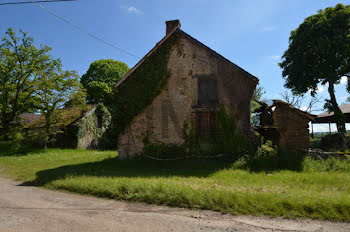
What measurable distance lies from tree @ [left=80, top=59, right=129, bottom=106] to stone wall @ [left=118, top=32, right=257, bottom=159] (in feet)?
70.9

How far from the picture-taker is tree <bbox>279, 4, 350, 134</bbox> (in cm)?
2134

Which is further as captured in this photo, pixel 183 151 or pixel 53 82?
pixel 53 82

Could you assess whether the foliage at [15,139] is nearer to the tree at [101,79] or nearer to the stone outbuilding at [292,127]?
the tree at [101,79]

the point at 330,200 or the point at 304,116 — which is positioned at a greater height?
the point at 304,116

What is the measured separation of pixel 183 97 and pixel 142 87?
245cm

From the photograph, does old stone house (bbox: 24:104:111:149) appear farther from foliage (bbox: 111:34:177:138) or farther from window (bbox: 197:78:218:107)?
window (bbox: 197:78:218:107)

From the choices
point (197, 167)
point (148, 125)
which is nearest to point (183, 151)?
point (197, 167)

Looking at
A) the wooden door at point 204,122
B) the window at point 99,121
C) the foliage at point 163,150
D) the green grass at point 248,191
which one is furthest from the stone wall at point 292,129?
the window at point 99,121

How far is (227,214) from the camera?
4.55 m

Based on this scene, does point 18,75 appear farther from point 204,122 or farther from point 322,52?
point 322,52

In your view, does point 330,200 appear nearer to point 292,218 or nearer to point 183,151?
point 292,218

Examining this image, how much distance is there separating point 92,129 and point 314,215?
23189 millimetres

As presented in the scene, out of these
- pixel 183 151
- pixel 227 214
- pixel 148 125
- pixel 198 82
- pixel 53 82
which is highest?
pixel 53 82

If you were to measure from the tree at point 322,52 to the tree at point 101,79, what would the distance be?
24.8 metres
